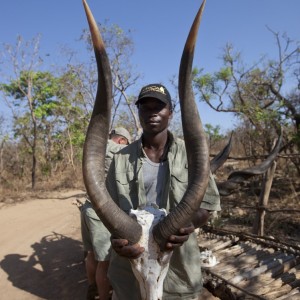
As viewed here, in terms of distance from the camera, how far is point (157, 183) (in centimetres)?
214

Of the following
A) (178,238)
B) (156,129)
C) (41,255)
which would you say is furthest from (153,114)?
(41,255)

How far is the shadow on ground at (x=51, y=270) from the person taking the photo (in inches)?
186

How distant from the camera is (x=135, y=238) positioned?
5.73ft

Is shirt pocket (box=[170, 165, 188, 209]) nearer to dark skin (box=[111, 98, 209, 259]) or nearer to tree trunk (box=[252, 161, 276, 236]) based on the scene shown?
dark skin (box=[111, 98, 209, 259])

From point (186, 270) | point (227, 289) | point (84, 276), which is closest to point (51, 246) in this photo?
point (84, 276)

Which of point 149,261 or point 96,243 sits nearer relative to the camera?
point 149,261

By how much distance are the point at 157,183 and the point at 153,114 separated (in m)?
0.43

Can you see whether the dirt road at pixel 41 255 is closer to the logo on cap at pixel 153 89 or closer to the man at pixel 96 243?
the man at pixel 96 243

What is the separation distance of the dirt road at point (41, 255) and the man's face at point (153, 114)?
3.22 m

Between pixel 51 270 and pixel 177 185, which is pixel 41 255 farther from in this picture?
pixel 177 185

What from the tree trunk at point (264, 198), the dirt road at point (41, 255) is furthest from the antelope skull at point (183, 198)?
the tree trunk at point (264, 198)

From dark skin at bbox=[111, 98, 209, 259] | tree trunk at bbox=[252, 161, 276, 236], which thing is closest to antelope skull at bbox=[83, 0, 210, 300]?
dark skin at bbox=[111, 98, 209, 259]

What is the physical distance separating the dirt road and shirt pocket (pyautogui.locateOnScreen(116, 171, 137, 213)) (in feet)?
9.52

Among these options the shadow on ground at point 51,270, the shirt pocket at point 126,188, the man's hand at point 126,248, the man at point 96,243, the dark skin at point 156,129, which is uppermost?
the dark skin at point 156,129
